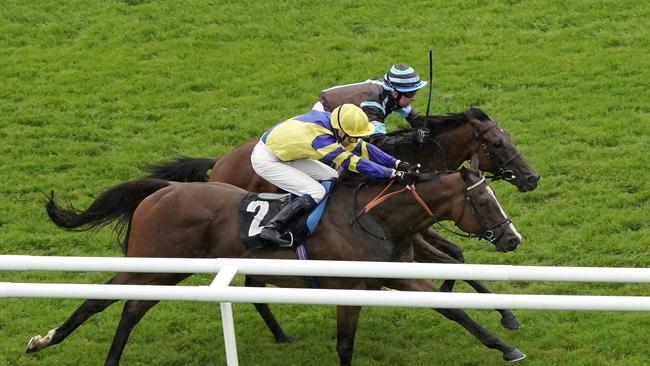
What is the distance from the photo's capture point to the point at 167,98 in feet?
37.2

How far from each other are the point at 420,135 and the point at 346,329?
152 cm

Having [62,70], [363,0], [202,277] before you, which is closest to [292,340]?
[202,277]

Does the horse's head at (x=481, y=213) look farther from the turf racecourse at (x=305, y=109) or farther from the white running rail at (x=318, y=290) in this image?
the white running rail at (x=318, y=290)

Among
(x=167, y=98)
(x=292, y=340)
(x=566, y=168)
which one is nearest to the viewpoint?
(x=292, y=340)

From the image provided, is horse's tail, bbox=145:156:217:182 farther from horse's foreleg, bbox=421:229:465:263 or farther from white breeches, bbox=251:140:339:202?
horse's foreleg, bbox=421:229:465:263

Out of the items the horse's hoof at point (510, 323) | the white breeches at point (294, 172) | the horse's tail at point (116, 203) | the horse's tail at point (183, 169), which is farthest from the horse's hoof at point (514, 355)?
the horse's tail at point (183, 169)

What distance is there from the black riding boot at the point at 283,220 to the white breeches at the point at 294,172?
0.28 ft

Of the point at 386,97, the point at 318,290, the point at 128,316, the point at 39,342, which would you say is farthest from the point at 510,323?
the point at 318,290

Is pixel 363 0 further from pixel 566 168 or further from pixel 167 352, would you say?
pixel 167 352

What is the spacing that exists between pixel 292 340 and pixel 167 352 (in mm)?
784

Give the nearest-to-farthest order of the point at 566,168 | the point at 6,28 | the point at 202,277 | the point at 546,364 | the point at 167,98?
the point at 546,364 < the point at 202,277 < the point at 566,168 < the point at 167,98 < the point at 6,28

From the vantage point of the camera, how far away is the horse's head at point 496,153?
285 inches

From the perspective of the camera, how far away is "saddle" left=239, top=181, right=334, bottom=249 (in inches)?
237

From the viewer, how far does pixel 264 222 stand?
603cm
